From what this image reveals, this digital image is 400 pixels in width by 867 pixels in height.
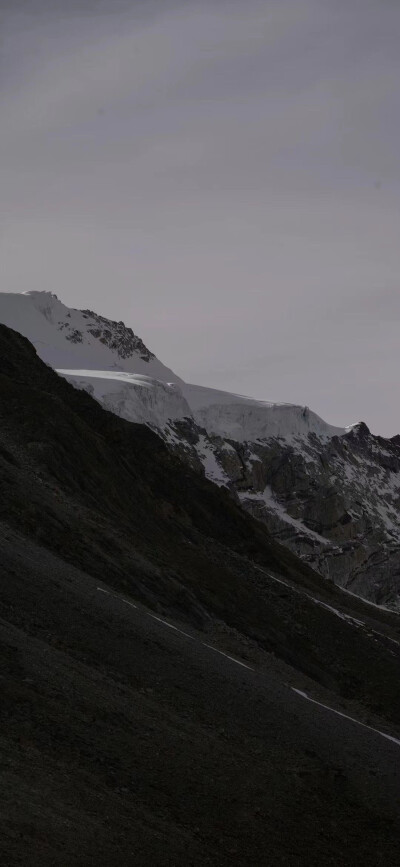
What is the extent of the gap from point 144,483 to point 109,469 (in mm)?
7663

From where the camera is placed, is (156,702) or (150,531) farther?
(150,531)

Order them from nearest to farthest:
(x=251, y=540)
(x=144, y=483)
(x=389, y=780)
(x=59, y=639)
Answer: (x=59, y=639)
(x=389, y=780)
(x=144, y=483)
(x=251, y=540)

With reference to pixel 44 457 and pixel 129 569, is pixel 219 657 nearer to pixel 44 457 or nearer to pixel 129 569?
pixel 129 569

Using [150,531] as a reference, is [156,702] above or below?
below

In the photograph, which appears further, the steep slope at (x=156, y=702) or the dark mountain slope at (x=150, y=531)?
the dark mountain slope at (x=150, y=531)

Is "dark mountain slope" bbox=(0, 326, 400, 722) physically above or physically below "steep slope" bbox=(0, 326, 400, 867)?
above

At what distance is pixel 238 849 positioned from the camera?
18.7 meters

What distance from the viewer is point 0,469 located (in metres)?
40.2

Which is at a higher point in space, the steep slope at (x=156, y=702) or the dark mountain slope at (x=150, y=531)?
the dark mountain slope at (x=150, y=531)

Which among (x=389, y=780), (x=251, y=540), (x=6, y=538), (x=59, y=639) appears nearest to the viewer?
(x=59, y=639)

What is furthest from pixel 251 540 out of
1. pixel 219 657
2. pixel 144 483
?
pixel 219 657

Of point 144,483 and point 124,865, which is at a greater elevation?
point 144,483

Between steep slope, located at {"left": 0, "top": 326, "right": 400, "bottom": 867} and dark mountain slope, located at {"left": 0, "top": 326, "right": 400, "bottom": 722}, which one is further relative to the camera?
dark mountain slope, located at {"left": 0, "top": 326, "right": 400, "bottom": 722}

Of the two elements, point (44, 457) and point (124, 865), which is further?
point (44, 457)
